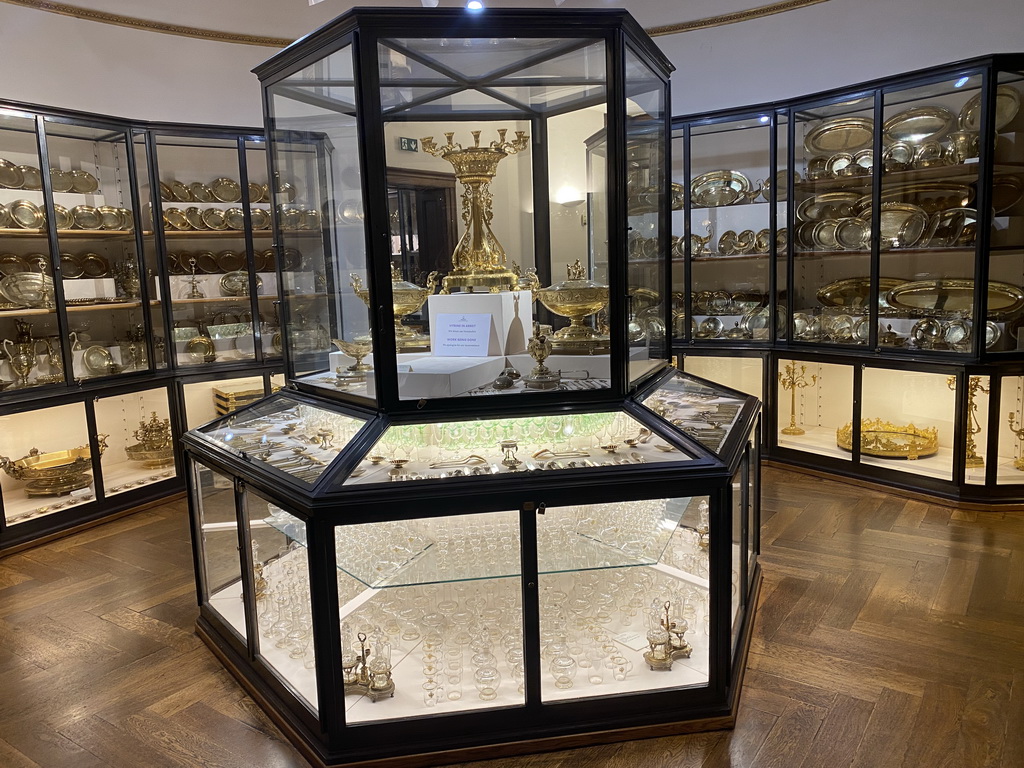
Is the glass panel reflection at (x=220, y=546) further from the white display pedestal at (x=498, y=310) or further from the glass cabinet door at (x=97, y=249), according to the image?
the glass cabinet door at (x=97, y=249)

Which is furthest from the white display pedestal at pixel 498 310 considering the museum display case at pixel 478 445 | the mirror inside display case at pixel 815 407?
the mirror inside display case at pixel 815 407

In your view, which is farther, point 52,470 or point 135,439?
point 135,439

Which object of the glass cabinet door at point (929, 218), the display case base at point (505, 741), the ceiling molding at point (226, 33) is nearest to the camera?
the display case base at point (505, 741)

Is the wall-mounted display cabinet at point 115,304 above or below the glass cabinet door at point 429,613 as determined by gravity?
above

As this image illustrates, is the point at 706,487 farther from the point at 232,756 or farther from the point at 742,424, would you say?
the point at 232,756

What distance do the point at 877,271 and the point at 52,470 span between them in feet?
15.6

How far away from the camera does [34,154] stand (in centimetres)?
411

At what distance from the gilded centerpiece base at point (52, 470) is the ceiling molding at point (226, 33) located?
2.52 meters

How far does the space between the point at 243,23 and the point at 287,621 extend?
4250 millimetres

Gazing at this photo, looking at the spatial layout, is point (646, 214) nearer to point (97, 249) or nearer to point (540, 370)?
point (540, 370)

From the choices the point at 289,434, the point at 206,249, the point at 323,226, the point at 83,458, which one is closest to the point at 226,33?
the point at 206,249

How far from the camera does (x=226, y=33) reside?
516cm

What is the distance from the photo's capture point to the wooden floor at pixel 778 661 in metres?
2.30

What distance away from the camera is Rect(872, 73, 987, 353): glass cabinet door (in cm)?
416
